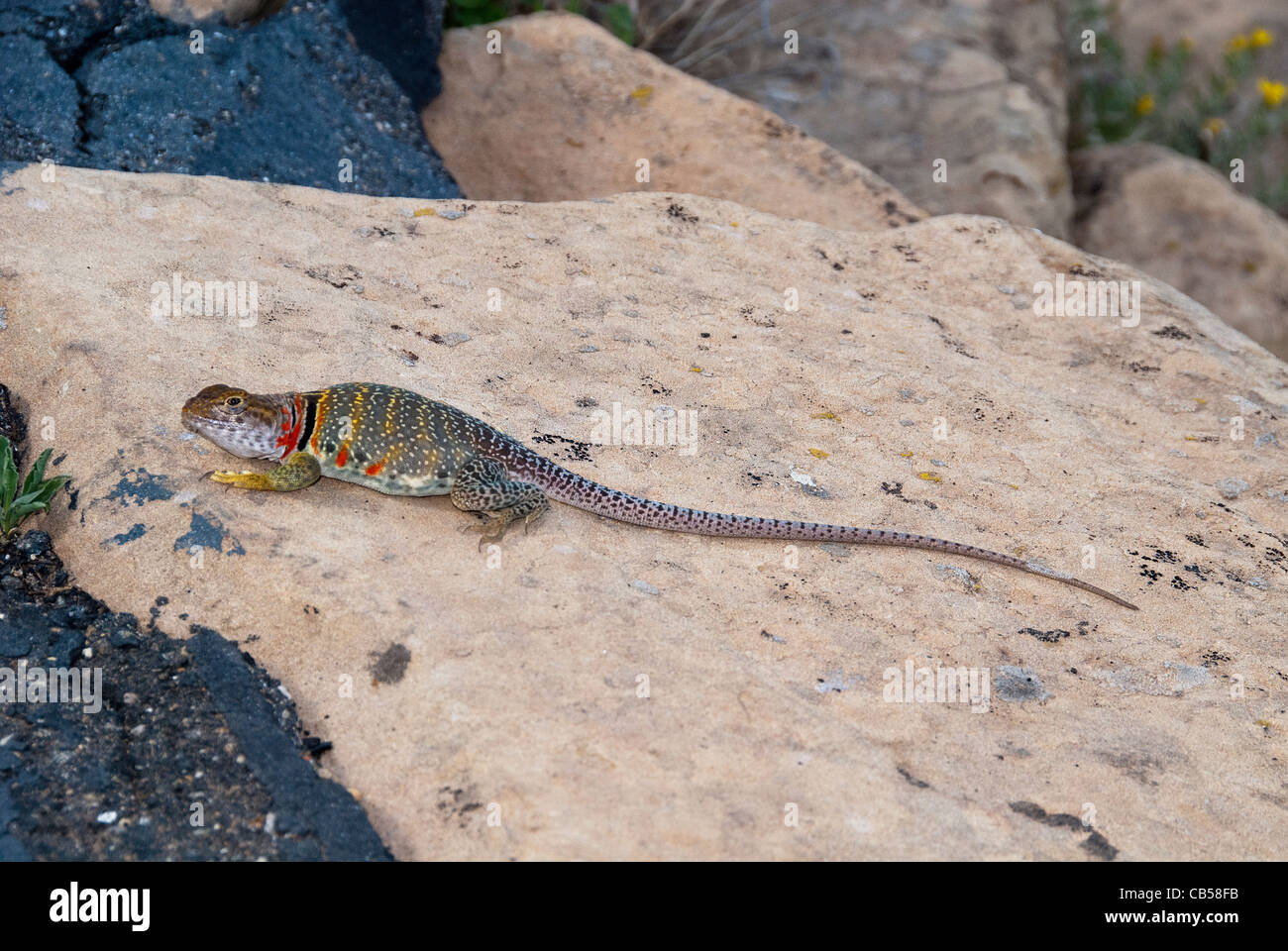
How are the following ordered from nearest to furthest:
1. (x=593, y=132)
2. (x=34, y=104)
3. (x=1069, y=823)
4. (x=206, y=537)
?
1. (x=1069, y=823)
2. (x=206, y=537)
3. (x=34, y=104)
4. (x=593, y=132)

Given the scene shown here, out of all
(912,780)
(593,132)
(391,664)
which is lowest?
(912,780)

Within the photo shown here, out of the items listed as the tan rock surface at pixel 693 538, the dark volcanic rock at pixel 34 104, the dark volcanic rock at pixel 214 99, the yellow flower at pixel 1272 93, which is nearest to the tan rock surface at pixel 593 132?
the dark volcanic rock at pixel 214 99

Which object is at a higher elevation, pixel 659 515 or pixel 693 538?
pixel 659 515

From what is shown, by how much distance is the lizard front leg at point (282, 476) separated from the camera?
5.05 metres

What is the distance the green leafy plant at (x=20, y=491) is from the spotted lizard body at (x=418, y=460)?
65cm

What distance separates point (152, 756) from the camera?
13.8ft

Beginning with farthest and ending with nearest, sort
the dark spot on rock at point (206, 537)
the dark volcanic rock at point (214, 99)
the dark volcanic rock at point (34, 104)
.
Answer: the dark volcanic rock at point (214, 99), the dark volcanic rock at point (34, 104), the dark spot on rock at point (206, 537)

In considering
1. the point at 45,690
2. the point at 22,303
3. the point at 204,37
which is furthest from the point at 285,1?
the point at 45,690

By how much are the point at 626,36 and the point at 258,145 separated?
486cm

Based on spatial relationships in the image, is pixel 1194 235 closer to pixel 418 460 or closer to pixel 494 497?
pixel 494 497

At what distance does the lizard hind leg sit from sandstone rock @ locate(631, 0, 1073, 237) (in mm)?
8290

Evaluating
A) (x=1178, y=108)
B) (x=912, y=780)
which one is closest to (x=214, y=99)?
(x=912, y=780)

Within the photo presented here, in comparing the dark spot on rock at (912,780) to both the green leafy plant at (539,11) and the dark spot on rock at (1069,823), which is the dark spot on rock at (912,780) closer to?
the dark spot on rock at (1069,823)

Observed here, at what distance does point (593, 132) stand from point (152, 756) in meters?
8.26
